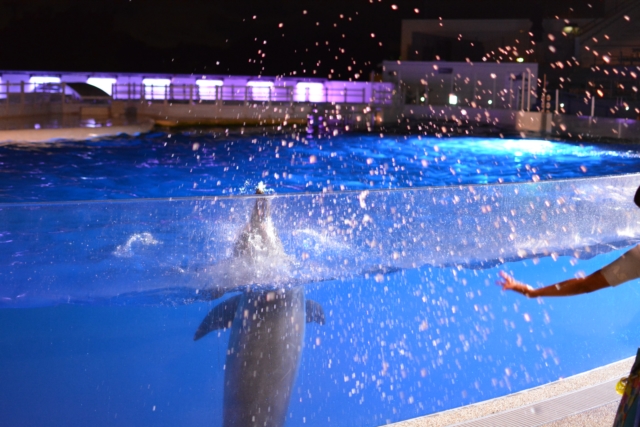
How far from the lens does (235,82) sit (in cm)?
3266

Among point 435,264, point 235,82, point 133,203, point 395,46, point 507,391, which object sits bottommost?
point 507,391

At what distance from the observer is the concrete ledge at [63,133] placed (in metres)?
A: 16.0

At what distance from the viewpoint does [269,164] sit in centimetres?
1612

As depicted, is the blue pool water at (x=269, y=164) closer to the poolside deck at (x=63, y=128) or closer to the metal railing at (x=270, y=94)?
the poolside deck at (x=63, y=128)

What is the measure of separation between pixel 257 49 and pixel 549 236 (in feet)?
149

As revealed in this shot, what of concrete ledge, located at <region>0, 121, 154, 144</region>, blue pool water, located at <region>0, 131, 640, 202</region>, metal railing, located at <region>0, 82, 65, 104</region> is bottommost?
blue pool water, located at <region>0, 131, 640, 202</region>

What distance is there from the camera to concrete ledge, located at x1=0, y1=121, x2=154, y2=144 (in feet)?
52.5

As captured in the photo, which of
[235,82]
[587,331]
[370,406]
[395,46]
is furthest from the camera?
[395,46]

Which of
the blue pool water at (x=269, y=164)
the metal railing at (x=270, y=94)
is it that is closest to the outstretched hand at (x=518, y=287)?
the blue pool water at (x=269, y=164)

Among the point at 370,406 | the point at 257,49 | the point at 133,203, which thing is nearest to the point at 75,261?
the point at 133,203

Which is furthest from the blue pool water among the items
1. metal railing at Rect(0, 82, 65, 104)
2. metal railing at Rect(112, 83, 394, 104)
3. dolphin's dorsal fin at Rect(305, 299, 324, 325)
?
metal railing at Rect(112, 83, 394, 104)

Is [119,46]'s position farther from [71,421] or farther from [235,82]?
[71,421]

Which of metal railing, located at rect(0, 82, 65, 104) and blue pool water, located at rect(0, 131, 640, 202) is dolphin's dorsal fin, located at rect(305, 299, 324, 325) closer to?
blue pool water, located at rect(0, 131, 640, 202)

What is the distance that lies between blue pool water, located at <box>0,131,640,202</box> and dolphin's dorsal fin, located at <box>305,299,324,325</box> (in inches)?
284
